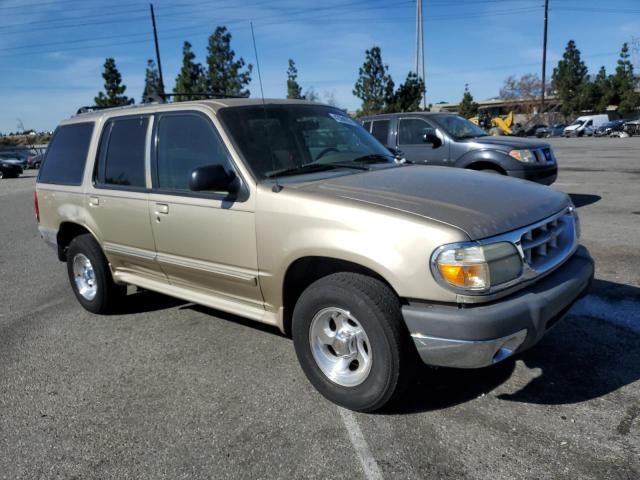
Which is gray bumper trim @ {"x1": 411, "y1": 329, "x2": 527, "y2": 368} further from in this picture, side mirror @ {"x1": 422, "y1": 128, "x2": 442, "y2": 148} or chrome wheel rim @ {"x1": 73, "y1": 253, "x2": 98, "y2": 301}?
side mirror @ {"x1": 422, "y1": 128, "x2": 442, "y2": 148}

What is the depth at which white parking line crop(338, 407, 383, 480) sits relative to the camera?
274cm

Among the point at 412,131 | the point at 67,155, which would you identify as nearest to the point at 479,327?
the point at 67,155

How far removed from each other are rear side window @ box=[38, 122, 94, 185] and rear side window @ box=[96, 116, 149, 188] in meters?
0.32

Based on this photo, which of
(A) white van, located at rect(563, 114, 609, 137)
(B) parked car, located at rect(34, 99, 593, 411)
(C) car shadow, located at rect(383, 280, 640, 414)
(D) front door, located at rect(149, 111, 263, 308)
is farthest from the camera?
(A) white van, located at rect(563, 114, 609, 137)

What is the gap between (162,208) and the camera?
418 centimetres

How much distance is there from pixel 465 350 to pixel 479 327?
0.48ft

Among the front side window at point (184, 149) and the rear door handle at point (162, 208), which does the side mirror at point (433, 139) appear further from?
the rear door handle at point (162, 208)

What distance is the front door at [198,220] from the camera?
3.69 meters

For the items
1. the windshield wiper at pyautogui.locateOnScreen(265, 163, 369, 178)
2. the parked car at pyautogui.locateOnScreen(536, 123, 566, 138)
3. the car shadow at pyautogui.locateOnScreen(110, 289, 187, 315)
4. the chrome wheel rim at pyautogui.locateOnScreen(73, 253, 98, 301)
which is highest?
the windshield wiper at pyautogui.locateOnScreen(265, 163, 369, 178)

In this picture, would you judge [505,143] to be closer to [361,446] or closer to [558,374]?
[558,374]

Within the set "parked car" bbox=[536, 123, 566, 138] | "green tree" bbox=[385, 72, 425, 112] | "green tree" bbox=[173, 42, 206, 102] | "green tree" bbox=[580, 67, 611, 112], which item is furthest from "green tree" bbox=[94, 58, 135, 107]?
"green tree" bbox=[580, 67, 611, 112]

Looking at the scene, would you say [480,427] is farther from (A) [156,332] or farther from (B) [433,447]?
(A) [156,332]

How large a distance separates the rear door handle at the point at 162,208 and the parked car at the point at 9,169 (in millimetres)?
33055

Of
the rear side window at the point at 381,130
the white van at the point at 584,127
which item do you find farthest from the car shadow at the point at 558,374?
the white van at the point at 584,127
